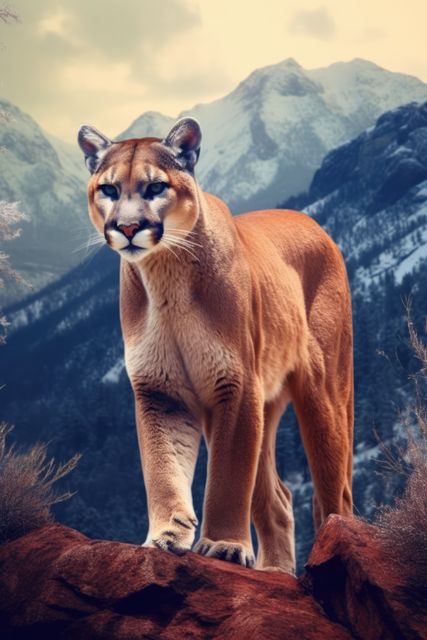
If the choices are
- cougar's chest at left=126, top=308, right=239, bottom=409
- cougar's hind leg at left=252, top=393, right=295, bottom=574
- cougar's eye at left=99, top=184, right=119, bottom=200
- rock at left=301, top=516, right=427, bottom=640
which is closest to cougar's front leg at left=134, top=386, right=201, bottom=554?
A: cougar's chest at left=126, top=308, right=239, bottom=409

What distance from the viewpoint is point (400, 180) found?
181250 millimetres

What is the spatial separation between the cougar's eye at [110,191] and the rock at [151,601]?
94.5 inches

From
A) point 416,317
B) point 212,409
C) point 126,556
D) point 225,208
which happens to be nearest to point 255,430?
point 212,409

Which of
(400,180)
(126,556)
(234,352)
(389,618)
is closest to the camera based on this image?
(389,618)

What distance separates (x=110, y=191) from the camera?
627 centimetres

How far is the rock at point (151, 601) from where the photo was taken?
5734mm

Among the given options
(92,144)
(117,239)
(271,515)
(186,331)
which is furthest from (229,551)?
(92,144)

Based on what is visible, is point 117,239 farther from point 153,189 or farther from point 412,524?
point 412,524

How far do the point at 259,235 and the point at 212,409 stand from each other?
2.06 meters

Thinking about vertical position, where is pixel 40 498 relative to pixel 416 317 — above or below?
below

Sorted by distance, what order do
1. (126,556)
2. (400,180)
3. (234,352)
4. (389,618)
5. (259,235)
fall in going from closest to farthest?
(389,618), (126,556), (234,352), (259,235), (400,180)

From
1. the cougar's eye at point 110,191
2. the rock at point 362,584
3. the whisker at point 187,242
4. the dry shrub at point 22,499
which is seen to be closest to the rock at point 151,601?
the rock at point 362,584

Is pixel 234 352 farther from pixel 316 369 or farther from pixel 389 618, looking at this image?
pixel 389 618

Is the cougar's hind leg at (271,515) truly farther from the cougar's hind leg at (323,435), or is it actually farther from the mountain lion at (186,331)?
the mountain lion at (186,331)
